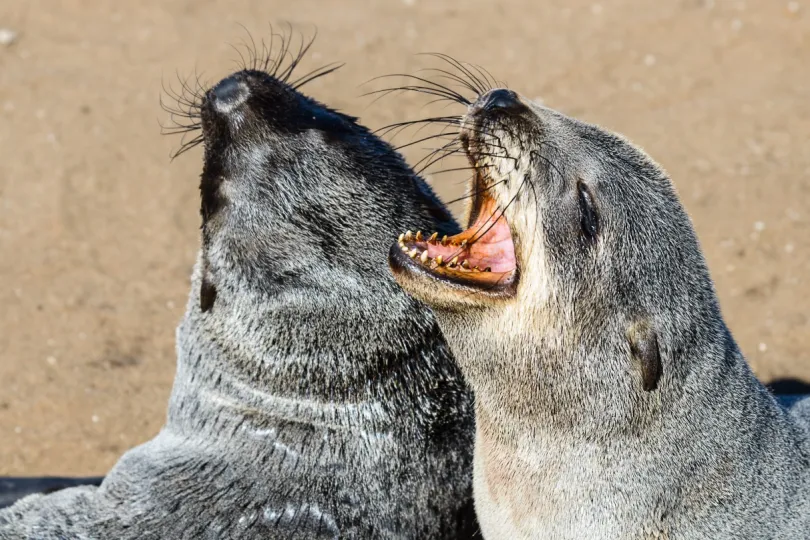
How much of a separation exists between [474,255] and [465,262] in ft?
0.28

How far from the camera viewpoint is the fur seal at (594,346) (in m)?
3.70

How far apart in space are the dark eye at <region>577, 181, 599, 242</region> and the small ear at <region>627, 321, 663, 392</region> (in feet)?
1.21

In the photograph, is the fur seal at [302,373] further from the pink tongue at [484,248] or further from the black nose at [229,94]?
the pink tongue at [484,248]

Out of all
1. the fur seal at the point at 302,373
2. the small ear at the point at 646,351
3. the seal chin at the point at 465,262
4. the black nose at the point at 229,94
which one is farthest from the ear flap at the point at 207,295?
the small ear at the point at 646,351

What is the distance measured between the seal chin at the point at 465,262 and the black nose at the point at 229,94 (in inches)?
44.0

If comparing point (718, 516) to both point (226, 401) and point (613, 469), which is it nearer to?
point (613, 469)

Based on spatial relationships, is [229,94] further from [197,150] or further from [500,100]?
[197,150]

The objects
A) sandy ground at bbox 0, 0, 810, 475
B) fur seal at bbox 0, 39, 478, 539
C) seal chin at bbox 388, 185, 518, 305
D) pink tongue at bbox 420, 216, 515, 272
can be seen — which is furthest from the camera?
sandy ground at bbox 0, 0, 810, 475

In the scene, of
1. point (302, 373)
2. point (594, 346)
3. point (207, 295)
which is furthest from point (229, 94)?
point (594, 346)

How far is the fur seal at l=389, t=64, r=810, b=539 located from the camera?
370 centimetres

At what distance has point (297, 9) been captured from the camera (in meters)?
10.2

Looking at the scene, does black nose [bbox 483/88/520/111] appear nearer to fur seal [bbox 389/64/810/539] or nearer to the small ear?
fur seal [bbox 389/64/810/539]

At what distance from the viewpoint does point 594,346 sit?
3.72 meters

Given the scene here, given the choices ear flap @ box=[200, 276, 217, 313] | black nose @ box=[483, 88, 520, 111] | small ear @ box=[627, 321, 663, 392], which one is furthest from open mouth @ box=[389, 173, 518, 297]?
ear flap @ box=[200, 276, 217, 313]
